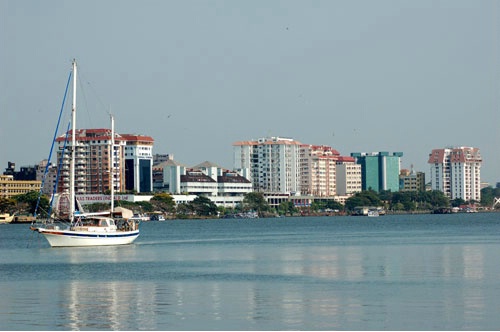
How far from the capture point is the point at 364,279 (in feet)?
115

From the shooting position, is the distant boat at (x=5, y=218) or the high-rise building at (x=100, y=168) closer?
the distant boat at (x=5, y=218)

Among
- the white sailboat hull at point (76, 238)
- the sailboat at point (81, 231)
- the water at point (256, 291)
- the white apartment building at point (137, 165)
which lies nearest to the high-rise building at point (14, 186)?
the white apartment building at point (137, 165)

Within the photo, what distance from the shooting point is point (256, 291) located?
31500mm

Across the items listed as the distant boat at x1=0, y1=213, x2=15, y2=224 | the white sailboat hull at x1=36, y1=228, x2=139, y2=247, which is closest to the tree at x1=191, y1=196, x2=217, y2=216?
the distant boat at x1=0, y1=213, x2=15, y2=224

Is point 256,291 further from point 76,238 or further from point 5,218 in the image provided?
point 5,218

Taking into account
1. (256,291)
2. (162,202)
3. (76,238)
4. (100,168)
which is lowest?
(256,291)

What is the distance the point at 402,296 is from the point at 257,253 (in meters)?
25.6

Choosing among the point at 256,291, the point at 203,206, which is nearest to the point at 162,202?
the point at 203,206

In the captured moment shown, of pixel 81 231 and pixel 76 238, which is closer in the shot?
pixel 81 231

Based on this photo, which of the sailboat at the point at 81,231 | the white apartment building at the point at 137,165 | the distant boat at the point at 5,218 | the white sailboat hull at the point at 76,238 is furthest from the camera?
the white apartment building at the point at 137,165

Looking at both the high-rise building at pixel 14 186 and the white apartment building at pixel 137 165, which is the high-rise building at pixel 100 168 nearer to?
the white apartment building at pixel 137 165

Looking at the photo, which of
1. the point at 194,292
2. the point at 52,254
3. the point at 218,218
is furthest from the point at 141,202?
the point at 194,292

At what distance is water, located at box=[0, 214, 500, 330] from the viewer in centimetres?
2450

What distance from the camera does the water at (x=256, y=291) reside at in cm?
2450
